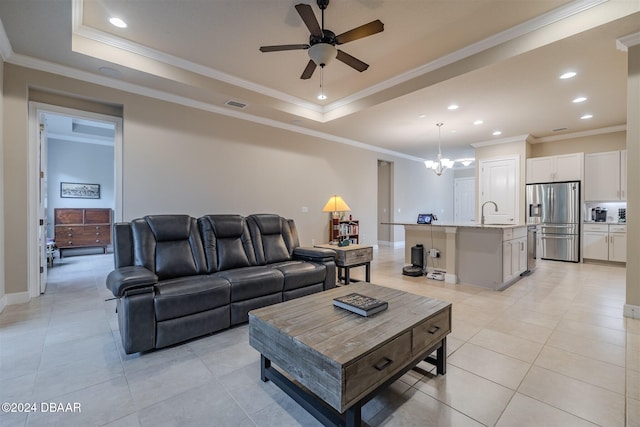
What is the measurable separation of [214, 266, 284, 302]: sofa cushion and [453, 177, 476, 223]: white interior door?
9747 mm

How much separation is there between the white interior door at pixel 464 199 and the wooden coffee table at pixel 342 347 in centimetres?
1002

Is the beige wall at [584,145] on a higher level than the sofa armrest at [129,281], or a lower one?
higher

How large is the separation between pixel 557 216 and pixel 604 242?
888 millimetres

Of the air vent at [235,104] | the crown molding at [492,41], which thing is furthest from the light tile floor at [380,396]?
the air vent at [235,104]

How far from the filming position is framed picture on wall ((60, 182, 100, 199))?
705 centimetres

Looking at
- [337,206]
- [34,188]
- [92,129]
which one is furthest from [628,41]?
[92,129]

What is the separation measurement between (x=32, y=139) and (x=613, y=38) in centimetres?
646

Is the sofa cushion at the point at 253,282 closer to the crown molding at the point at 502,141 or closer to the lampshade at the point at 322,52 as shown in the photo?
the lampshade at the point at 322,52

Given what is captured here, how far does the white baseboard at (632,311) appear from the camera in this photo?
2.84 metres

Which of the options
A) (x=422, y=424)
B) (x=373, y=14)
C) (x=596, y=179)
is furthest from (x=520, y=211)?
(x=422, y=424)

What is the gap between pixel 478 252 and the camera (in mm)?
4141

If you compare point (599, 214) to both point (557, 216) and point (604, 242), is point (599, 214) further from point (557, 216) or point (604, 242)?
point (557, 216)

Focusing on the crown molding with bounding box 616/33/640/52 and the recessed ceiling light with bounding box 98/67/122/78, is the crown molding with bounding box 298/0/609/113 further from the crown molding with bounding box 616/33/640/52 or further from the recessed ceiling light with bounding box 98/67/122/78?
the recessed ceiling light with bounding box 98/67/122/78

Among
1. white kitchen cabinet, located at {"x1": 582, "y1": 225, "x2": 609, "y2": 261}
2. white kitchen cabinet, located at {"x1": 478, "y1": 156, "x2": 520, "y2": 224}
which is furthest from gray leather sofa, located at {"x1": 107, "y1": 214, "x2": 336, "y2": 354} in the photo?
white kitchen cabinet, located at {"x1": 582, "y1": 225, "x2": 609, "y2": 261}
